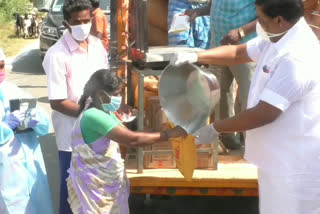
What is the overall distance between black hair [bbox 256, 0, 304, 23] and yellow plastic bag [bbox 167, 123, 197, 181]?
95 centimetres

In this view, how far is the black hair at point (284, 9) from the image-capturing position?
2.73 meters

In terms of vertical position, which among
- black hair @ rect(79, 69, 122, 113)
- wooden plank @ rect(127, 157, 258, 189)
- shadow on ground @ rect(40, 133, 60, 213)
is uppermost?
black hair @ rect(79, 69, 122, 113)

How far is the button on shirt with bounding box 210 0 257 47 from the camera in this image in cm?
443

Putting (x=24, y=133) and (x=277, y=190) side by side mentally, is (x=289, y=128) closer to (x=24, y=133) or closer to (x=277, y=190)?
(x=277, y=190)

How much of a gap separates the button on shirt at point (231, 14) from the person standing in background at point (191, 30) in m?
0.32

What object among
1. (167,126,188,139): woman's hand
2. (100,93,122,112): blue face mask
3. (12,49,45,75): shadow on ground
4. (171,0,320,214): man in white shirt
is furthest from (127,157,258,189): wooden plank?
(12,49,45,75): shadow on ground

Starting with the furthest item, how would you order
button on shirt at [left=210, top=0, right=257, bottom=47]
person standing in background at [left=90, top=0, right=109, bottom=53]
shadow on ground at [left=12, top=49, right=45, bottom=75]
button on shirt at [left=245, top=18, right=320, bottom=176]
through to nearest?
shadow on ground at [left=12, top=49, right=45, bottom=75], person standing in background at [left=90, top=0, right=109, bottom=53], button on shirt at [left=210, top=0, right=257, bottom=47], button on shirt at [left=245, top=18, right=320, bottom=176]

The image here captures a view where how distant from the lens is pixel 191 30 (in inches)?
197

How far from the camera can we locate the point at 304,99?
9.10 ft

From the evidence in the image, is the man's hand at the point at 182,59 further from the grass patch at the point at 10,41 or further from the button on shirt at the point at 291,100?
the grass patch at the point at 10,41

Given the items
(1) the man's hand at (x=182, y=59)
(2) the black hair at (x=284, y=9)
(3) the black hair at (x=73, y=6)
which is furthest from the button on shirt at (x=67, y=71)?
(2) the black hair at (x=284, y=9)

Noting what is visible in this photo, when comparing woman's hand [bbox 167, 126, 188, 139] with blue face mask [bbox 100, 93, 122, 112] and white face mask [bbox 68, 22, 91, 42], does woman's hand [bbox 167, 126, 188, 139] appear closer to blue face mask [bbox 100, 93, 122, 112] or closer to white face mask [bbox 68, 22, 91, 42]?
blue face mask [bbox 100, 93, 122, 112]

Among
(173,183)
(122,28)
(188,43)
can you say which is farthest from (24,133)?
(188,43)

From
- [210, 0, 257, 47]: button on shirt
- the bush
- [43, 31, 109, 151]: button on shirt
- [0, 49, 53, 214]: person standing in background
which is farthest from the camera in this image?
the bush
